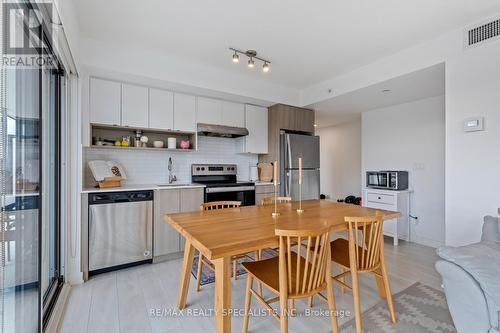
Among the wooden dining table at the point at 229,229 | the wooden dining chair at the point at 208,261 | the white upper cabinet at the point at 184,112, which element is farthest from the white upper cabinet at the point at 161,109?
the wooden dining table at the point at 229,229

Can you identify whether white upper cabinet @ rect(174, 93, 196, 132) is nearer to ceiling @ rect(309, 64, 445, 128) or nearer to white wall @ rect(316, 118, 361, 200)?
ceiling @ rect(309, 64, 445, 128)

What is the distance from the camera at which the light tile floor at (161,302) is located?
5.90ft

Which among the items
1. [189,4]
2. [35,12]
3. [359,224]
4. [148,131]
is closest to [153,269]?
[148,131]

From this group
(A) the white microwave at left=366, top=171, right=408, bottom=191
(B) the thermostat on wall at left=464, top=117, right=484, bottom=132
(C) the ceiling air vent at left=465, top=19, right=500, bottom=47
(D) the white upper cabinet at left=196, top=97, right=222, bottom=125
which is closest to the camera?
(C) the ceiling air vent at left=465, top=19, right=500, bottom=47

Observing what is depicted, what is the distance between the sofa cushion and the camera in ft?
4.06

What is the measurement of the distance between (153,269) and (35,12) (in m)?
2.52

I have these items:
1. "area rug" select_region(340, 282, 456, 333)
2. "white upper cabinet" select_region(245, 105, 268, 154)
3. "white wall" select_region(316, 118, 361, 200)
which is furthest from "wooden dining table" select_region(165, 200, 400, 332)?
"white wall" select_region(316, 118, 361, 200)

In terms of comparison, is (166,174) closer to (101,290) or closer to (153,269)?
(153,269)

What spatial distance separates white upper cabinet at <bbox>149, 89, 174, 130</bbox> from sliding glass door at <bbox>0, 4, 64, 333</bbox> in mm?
1199

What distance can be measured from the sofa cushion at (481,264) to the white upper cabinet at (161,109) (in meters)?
3.13

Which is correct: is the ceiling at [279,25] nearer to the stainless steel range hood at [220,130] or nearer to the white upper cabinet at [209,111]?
the white upper cabinet at [209,111]

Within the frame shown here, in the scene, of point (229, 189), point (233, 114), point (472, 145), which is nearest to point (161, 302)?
point (229, 189)

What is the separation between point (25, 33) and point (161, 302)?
2.14 meters

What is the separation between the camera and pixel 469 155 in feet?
7.72
